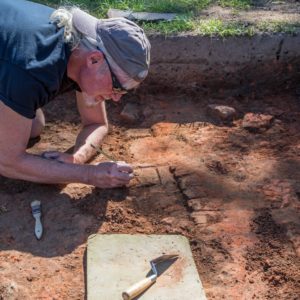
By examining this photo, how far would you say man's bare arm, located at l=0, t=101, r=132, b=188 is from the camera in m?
2.85

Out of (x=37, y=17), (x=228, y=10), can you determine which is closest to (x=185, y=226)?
(x=37, y=17)

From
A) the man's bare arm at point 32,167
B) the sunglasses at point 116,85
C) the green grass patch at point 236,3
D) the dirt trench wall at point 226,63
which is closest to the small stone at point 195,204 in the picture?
the man's bare arm at point 32,167

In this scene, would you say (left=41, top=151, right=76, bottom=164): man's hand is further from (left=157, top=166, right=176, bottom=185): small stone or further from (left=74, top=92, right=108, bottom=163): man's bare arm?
(left=157, top=166, right=176, bottom=185): small stone

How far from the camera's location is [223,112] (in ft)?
13.9

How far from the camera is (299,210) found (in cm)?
329

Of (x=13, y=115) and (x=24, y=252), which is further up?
(x=13, y=115)

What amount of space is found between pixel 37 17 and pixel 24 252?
1.19 m

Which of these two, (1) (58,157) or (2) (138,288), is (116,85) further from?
(2) (138,288)

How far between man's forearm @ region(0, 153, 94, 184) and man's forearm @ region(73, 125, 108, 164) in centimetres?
30

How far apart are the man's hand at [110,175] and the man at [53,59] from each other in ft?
1.34

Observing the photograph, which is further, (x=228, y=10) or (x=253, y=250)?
(x=228, y=10)

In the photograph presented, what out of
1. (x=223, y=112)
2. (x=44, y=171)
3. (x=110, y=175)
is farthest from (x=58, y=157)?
(x=223, y=112)

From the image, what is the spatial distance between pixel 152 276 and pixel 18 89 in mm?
1087

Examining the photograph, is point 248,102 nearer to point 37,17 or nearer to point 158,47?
point 158,47
